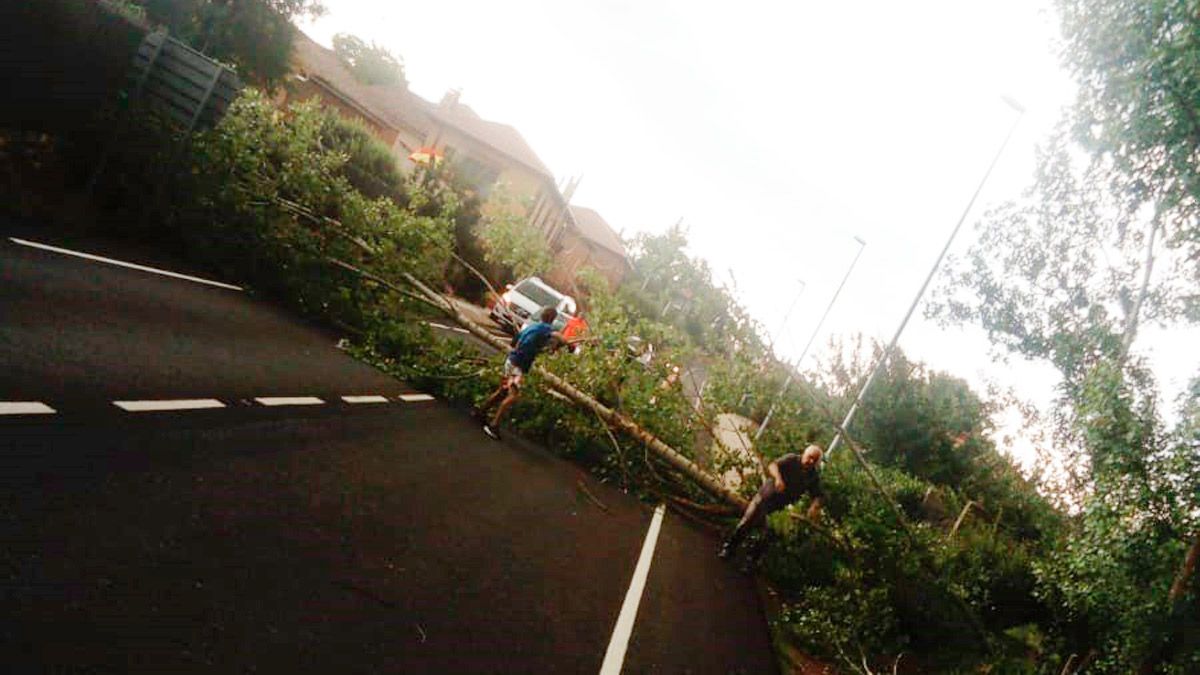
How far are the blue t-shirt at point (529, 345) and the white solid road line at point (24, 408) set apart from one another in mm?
5676

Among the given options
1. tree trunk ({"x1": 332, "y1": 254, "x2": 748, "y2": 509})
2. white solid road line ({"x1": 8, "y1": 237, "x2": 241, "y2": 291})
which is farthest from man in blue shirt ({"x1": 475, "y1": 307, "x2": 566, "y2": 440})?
white solid road line ({"x1": 8, "y1": 237, "x2": 241, "y2": 291})

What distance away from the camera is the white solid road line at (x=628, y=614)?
5113mm

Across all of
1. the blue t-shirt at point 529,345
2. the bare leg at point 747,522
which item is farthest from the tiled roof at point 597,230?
the bare leg at point 747,522

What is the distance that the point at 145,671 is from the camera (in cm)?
288

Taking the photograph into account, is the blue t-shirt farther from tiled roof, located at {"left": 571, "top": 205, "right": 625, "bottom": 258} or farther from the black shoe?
tiled roof, located at {"left": 571, "top": 205, "right": 625, "bottom": 258}

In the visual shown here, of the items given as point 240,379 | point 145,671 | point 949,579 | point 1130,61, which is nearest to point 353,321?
point 240,379

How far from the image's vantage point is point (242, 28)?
27.3 meters

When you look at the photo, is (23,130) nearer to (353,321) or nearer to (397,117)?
(353,321)

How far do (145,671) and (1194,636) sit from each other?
984cm

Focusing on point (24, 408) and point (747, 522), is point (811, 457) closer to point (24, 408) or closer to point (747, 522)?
point (747, 522)

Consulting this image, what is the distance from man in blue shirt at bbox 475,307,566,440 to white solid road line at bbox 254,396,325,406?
2851 mm

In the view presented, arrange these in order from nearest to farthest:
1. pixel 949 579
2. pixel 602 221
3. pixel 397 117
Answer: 1. pixel 949 579
2. pixel 397 117
3. pixel 602 221

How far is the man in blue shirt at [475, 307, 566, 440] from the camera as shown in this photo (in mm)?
9617

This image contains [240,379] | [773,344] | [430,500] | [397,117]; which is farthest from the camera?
[397,117]
